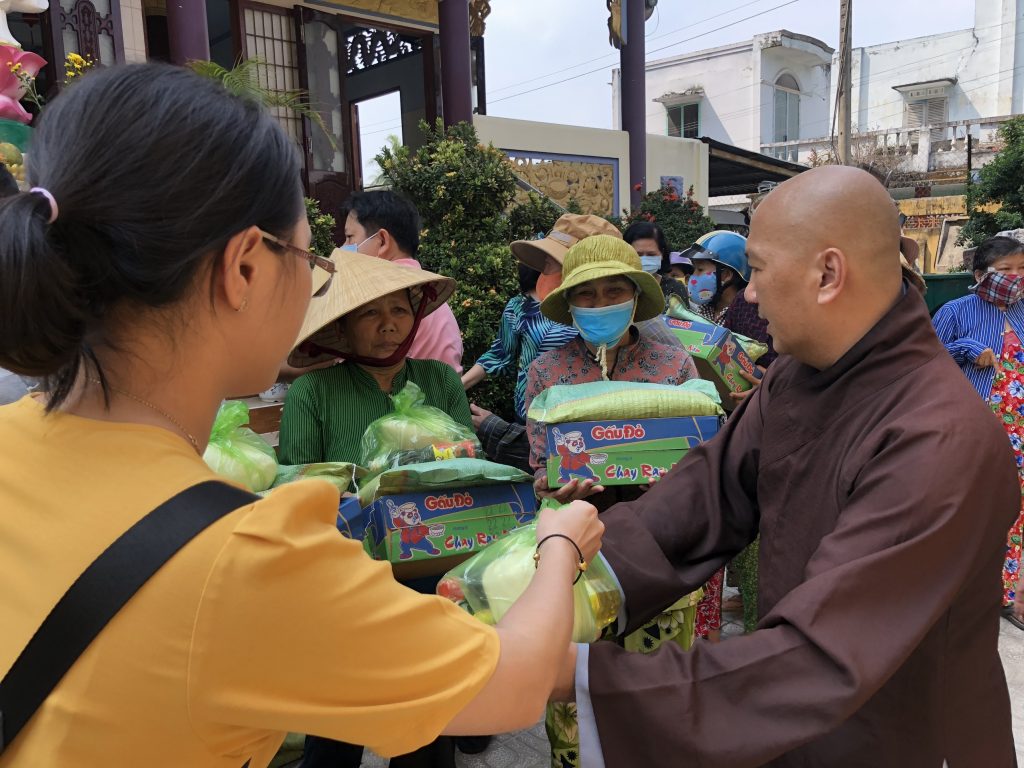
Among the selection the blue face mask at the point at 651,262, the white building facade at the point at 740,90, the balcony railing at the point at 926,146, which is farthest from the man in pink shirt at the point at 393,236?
the white building facade at the point at 740,90

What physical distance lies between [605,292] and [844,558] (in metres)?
1.89

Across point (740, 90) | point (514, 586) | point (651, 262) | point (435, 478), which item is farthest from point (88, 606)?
point (740, 90)

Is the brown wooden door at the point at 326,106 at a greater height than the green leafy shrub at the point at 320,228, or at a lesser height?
greater

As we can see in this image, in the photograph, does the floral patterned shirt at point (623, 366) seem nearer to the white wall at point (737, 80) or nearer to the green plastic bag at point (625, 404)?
the green plastic bag at point (625, 404)

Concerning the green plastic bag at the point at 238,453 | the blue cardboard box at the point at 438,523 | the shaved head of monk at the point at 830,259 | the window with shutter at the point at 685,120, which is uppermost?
the window with shutter at the point at 685,120

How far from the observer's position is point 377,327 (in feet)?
9.11

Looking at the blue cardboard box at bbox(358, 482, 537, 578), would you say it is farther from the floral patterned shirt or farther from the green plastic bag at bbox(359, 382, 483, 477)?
the floral patterned shirt

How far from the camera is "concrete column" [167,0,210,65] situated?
665cm

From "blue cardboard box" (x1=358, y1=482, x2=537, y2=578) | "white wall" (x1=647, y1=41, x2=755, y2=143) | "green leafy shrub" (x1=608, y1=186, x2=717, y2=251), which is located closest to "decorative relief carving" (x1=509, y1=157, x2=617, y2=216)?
"green leafy shrub" (x1=608, y1=186, x2=717, y2=251)

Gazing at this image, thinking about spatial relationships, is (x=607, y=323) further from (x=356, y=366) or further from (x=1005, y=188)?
(x=1005, y=188)

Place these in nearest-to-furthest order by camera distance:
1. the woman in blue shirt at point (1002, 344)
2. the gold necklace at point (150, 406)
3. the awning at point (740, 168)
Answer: the gold necklace at point (150, 406)
the woman in blue shirt at point (1002, 344)
the awning at point (740, 168)

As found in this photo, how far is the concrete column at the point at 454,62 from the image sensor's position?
29.4ft

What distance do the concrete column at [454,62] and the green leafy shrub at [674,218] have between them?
93.0 inches

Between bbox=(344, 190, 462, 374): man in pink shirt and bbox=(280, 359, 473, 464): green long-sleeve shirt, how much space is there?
59 cm
